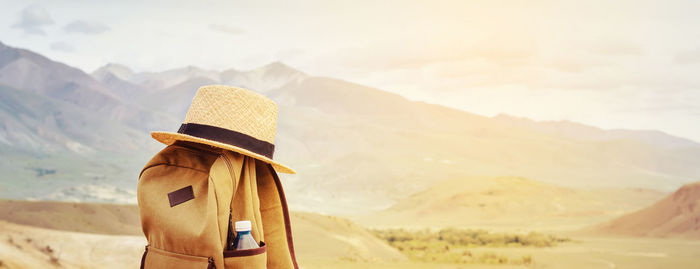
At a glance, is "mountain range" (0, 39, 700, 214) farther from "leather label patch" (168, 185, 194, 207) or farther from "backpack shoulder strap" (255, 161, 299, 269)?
"leather label patch" (168, 185, 194, 207)

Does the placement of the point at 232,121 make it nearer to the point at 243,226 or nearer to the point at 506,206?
the point at 243,226

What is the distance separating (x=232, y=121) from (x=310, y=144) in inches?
3089

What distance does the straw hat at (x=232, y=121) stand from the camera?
2.66 meters

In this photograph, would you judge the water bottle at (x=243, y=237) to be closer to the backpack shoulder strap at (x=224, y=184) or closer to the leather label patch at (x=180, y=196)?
the backpack shoulder strap at (x=224, y=184)

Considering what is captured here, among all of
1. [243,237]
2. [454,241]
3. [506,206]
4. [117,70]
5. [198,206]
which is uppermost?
[117,70]

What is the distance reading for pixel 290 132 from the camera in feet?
274

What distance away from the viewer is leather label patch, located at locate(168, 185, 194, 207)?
8.31 feet

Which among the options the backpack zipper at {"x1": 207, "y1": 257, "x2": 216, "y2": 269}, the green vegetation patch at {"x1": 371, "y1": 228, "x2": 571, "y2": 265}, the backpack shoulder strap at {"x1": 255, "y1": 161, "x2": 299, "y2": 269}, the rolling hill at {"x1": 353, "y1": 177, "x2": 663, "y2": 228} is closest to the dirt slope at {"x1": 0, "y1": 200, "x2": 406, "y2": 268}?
the green vegetation patch at {"x1": 371, "y1": 228, "x2": 571, "y2": 265}

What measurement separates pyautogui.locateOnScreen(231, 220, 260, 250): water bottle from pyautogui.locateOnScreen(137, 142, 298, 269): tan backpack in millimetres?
34

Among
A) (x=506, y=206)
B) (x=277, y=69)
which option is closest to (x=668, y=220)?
(x=506, y=206)

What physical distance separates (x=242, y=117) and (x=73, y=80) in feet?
326

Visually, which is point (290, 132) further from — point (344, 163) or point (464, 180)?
point (464, 180)

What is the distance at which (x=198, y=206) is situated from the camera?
99.5 inches

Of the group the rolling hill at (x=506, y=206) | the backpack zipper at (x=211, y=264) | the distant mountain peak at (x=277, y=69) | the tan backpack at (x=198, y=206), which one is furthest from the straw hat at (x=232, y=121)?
the distant mountain peak at (x=277, y=69)
